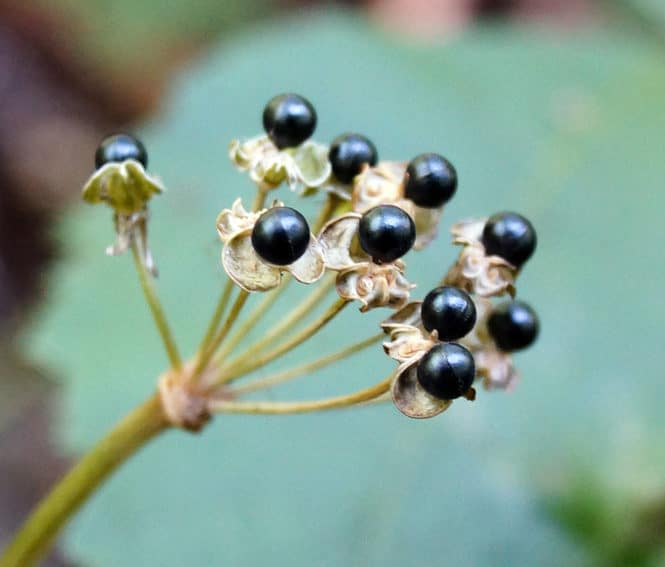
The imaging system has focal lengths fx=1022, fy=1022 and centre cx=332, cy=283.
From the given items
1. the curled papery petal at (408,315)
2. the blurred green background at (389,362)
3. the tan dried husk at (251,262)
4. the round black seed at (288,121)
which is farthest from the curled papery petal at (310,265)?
the blurred green background at (389,362)

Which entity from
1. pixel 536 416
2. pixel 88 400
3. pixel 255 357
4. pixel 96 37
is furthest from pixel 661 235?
pixel 96 37

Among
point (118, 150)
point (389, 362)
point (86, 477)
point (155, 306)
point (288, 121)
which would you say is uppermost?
point (288, 121)

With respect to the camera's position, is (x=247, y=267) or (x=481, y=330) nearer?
(x=247, y=267)

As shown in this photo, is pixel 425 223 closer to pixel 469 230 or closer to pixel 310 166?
pixel 469 230

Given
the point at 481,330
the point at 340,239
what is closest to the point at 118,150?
the point at 340,239

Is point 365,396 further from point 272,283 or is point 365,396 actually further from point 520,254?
point 520,254

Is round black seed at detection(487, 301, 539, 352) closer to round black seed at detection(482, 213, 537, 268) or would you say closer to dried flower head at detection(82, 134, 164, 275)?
round black seed at detection(482, 213, 537, 268)

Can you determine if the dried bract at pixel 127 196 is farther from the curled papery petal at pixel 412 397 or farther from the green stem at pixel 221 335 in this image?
the curled papery petal at pixel 412 397
